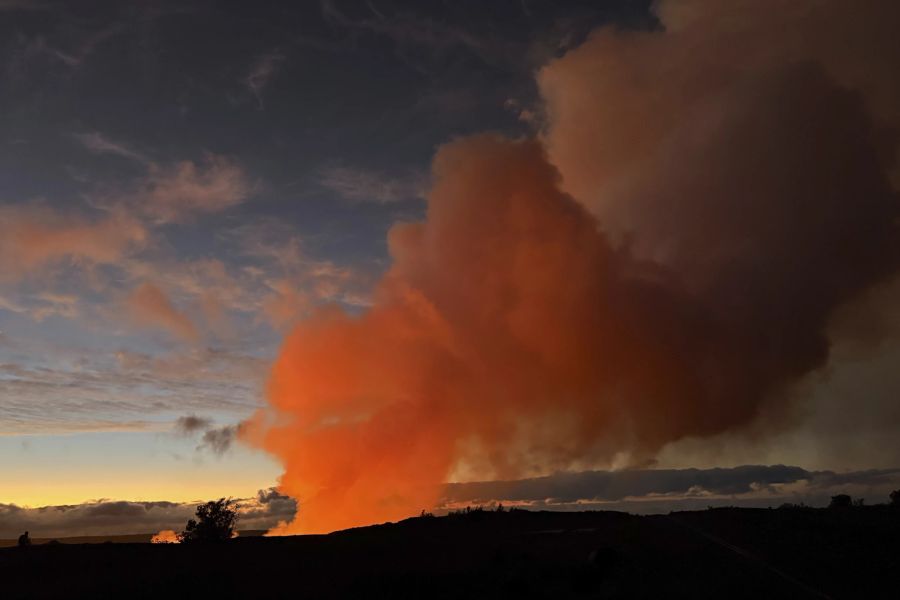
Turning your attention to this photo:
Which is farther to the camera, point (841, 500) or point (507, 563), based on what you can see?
point (841, 500)

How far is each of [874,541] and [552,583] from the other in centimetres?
1751

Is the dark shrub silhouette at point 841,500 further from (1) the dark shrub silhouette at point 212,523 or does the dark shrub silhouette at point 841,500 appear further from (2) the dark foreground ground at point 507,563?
(1) the dark shrub silhouette at point 212,523

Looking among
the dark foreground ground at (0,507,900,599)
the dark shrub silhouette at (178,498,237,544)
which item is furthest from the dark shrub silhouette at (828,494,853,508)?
the dark shrub silhouette at (178,498,237,544)

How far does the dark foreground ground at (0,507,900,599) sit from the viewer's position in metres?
22.7

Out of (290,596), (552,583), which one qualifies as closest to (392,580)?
(290,596)

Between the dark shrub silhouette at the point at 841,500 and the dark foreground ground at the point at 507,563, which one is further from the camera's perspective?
the dark shrub silhouette at the point at 841,500

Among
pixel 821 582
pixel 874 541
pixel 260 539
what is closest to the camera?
pixel 821 582

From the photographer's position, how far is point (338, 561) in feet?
90.7

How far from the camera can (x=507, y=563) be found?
25.3 m

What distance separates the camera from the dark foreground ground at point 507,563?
2273cm

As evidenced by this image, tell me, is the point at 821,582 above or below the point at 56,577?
below

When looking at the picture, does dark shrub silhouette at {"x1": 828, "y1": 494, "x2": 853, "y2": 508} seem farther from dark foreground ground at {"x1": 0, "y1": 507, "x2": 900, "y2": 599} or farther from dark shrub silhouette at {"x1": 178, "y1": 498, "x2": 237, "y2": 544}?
dark shrub silhouette at {"x1": 178, "y1": 498, "x2": 237, "y2": 544}

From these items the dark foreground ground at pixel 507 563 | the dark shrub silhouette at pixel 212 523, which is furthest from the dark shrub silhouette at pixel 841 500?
the dark shrub silhouette at pixel 212 523

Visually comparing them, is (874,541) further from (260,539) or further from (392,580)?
(260,539)
